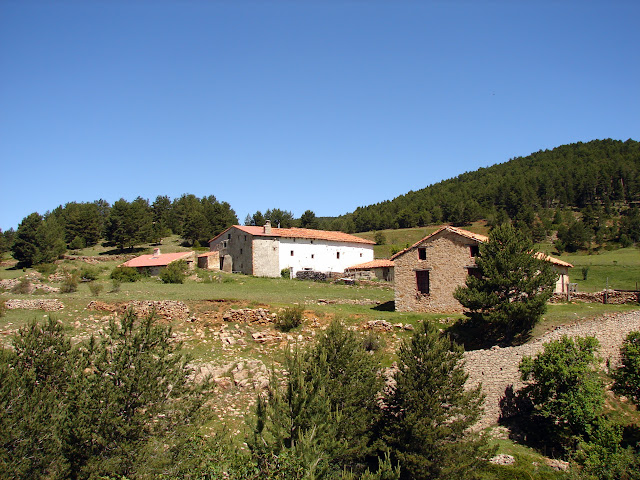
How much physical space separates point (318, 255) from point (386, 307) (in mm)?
23623

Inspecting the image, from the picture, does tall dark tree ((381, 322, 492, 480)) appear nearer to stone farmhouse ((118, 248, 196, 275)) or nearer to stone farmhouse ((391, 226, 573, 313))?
stone farmhouse ((391, 226, 573, 313))

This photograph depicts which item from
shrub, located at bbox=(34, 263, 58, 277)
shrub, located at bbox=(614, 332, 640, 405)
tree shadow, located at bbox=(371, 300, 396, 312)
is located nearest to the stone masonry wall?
tree shadow, located at bbox=(371, 300, 396, 312)

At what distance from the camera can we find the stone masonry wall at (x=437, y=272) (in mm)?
27094

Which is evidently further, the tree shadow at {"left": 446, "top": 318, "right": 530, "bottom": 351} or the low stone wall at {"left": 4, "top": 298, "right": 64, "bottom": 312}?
the low stone wall at {"left": 4, "top": 298, "right": 64, "bottom": 312}

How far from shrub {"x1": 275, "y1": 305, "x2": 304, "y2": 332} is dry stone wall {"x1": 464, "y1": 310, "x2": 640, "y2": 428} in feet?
29.5

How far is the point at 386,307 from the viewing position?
3016 cm

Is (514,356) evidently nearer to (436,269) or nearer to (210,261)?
(436,269)

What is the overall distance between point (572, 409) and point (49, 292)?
112ft

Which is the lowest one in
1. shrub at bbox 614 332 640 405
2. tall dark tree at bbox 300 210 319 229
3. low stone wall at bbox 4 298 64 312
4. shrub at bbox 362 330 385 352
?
shrub at bbox 614 332 640 405

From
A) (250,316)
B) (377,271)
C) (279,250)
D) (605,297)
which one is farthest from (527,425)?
(279,250)

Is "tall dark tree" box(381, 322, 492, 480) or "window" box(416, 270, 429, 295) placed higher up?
"window" box(416, 270, 429, 295)

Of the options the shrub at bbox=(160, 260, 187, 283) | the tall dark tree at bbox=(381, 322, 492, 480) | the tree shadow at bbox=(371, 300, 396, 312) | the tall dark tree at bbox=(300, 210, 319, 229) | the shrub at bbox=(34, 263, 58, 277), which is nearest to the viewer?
the tall dark tree at bbox=(381, 322, 492, 480)

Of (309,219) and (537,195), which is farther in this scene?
(537,195)

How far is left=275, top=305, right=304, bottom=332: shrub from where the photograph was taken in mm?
24172
